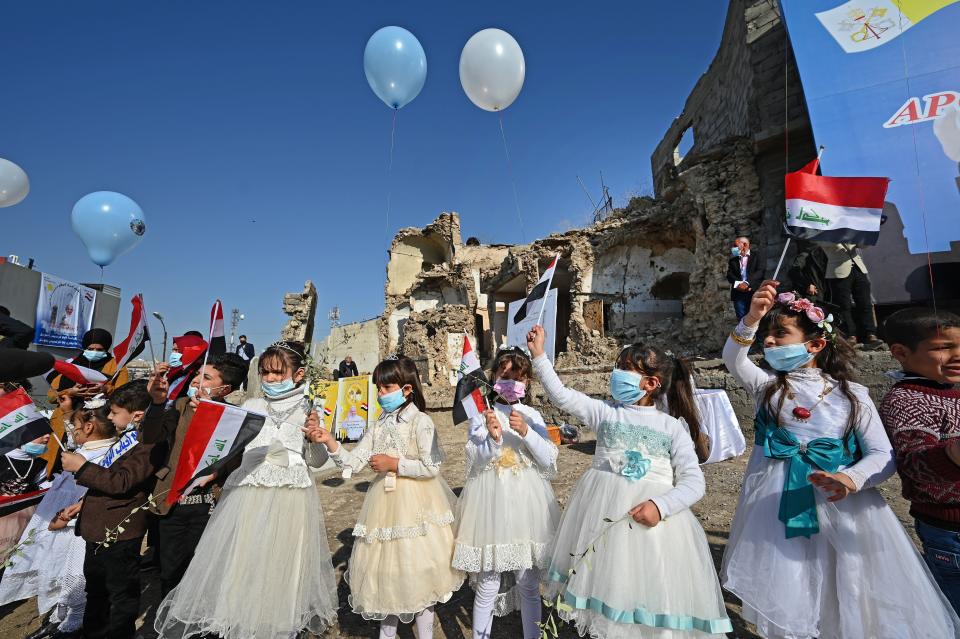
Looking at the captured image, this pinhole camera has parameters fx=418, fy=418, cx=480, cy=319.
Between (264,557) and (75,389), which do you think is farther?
(75,389)

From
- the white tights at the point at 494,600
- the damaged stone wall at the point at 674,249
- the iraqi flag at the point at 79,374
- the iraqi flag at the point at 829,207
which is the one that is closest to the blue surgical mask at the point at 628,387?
the white tights at the point at 494,600

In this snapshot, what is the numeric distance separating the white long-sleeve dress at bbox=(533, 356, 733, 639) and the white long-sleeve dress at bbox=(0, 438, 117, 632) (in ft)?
10.2

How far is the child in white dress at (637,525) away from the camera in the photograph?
1771 mm

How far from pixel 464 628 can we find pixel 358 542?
3.52 feet

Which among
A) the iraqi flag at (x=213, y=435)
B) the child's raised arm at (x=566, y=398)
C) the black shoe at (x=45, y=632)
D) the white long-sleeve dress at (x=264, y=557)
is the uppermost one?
the child's raised arm at (x=566, y=398)

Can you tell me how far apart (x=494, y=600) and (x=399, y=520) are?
2.33ft

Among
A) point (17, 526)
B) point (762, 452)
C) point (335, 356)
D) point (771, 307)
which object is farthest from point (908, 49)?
point (335, 356)

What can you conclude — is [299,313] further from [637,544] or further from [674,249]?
[637,544]

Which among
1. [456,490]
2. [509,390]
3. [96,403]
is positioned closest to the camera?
[509,390]

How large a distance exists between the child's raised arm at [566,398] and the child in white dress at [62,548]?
2933 millimetres

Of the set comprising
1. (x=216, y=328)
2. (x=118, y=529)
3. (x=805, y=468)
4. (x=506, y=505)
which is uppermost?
(x=216, y=328)

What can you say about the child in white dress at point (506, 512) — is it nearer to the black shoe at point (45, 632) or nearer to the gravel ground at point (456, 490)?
the gravel ground at point (456, 490)

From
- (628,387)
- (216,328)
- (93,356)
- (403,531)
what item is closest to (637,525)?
(628,387)

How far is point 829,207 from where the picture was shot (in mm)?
3217
